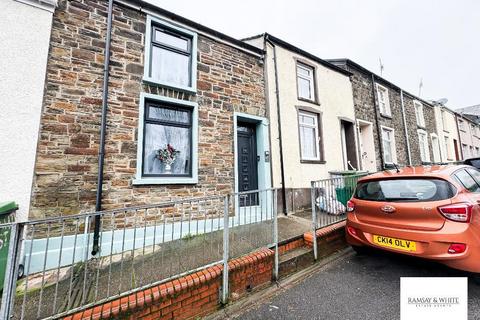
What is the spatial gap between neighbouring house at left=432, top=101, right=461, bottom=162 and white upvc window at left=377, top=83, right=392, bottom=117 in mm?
7748

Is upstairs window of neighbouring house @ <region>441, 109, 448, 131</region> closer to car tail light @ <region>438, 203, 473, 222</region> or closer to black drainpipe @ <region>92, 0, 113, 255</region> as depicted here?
car tail light @ <region>438, 203, 473, 222</region>

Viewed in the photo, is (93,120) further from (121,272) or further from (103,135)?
(121,272)

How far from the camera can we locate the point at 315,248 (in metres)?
4.02

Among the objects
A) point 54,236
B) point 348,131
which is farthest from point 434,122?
point 54,236

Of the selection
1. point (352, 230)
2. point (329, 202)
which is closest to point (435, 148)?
point (329, 202)

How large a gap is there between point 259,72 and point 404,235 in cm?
573

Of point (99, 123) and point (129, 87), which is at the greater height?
point (129, 87)

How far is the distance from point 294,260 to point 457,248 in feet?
7.11

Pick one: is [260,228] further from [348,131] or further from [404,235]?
[348,131]

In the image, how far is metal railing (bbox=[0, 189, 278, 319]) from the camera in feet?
7.14

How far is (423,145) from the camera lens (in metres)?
14.2

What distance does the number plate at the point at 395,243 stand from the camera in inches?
120

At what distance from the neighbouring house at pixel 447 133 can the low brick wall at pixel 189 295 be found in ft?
64.8

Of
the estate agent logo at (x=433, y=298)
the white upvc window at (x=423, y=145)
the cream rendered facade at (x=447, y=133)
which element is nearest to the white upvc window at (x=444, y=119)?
the cream rendered facade at (x=447, y=133)
